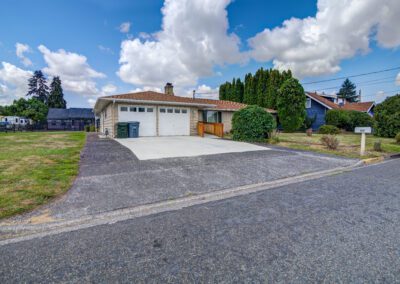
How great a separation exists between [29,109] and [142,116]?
43.0 metres

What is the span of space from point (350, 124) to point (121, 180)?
1015 inches

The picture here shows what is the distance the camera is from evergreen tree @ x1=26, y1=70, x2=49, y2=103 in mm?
57188

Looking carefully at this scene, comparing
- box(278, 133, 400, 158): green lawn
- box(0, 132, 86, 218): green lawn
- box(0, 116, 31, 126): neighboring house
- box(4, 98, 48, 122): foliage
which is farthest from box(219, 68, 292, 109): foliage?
box(4, 98, 48, 122): foliage

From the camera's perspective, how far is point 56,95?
52.9m

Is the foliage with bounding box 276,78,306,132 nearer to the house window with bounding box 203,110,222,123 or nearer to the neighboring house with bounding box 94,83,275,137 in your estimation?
the house window with bounding box 203,110,222,123

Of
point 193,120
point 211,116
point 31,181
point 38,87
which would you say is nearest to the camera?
point 31,181

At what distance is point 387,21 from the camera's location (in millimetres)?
12219

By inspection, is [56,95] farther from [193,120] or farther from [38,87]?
[193,120]

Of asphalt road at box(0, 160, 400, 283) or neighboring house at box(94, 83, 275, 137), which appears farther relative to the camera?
neighboring house at box(94, 83, 275, 137)

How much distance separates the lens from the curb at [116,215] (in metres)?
2.50

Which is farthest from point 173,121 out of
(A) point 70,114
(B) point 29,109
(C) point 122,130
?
(B) point 29,109

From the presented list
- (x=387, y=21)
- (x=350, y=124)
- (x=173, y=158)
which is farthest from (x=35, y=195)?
(x=350, y=124)

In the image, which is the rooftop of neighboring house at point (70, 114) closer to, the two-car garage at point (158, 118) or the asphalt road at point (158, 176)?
the two-car garage at point (158, 118)

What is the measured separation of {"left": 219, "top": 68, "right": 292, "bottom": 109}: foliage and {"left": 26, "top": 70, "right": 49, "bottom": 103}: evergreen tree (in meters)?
57.7
